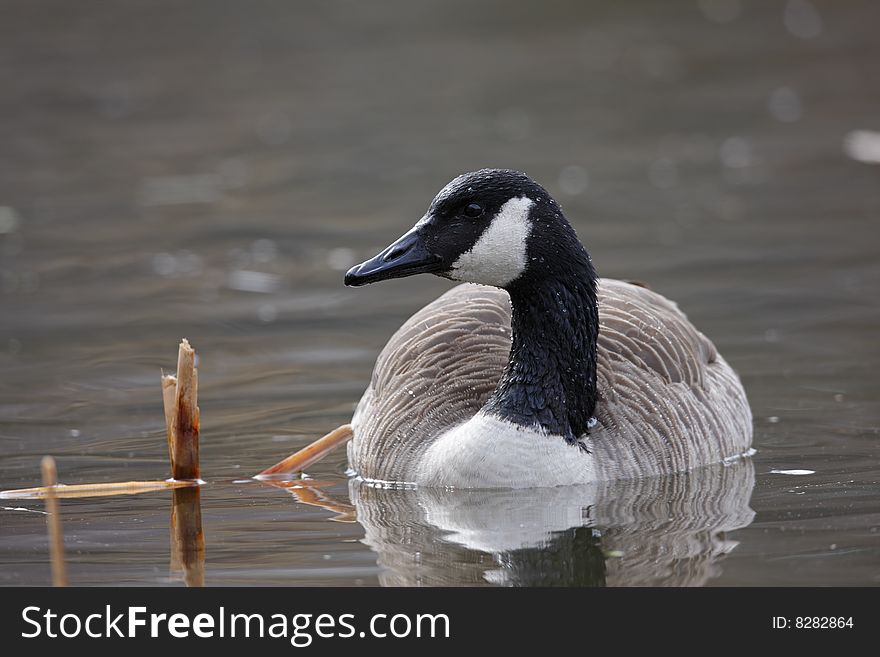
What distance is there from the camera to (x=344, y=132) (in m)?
21.8

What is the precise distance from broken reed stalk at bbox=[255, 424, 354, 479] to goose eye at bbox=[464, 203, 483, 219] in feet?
5.87

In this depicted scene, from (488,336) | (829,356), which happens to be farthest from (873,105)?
(488,336)

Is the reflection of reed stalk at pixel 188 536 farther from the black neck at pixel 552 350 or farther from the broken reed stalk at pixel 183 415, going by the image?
the black neck at pixel 552 350

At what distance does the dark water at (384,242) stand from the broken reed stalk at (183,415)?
0.23 meters

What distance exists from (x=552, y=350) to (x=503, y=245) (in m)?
0.67

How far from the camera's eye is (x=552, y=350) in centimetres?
848

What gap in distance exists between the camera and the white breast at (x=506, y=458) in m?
8.28

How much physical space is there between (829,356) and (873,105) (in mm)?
11486

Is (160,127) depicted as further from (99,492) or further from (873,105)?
(99,492)

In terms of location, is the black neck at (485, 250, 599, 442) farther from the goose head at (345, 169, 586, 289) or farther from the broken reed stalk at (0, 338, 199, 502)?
the broken reed stalk at (0, 338, 199, 502)

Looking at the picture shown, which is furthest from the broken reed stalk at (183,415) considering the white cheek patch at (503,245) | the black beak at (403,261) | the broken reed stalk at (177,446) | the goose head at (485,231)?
the white cheek patch at (503,245)

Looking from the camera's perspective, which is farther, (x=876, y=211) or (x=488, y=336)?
(x=876, y=211)

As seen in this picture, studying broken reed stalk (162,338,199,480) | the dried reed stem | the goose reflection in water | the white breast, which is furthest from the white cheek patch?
the dried reed stem

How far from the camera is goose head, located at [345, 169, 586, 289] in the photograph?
8.23 metres
